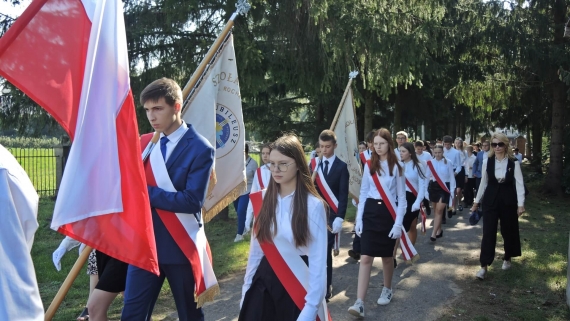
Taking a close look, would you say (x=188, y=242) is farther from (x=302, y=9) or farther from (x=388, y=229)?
(x=302, y=9)

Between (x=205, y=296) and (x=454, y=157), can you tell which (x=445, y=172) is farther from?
(x=205, y=296)

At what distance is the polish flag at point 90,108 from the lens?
9.55 ft

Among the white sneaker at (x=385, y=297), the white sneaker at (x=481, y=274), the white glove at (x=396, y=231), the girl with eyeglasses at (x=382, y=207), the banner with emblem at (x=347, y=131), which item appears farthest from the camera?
the banner with emblem at (x=347, y=131)

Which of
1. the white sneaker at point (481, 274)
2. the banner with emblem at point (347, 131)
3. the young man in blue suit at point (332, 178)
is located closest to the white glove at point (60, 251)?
the young man in blue suit at point (332, 178)

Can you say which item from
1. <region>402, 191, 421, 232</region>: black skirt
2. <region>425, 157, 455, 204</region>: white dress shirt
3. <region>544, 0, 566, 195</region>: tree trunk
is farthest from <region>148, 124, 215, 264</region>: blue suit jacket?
<region>544, 0, 566, 195</region>: tree trunk

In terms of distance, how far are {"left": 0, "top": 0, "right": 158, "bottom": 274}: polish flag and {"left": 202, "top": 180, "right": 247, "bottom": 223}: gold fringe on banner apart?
2.21 metres

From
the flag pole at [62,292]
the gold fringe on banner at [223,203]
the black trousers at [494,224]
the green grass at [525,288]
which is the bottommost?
the green grass at [525,288]

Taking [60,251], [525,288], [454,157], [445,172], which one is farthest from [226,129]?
[454,157]

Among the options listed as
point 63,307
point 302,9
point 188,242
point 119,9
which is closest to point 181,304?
point 188,242

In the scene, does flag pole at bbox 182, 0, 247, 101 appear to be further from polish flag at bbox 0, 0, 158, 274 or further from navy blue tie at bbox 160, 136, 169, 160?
polish flag at bbox 0, 0, 158, 274

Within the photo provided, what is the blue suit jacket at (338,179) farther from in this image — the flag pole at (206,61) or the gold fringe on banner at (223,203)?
the flag pole at (206,61)

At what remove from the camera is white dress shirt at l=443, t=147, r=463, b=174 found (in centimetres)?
1431

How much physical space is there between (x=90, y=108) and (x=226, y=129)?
282 cm

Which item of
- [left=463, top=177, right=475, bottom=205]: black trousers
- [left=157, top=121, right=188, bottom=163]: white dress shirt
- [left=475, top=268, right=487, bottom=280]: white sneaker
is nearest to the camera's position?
[left=157, top=121, right=188, bottom=163]: white dress shirt
